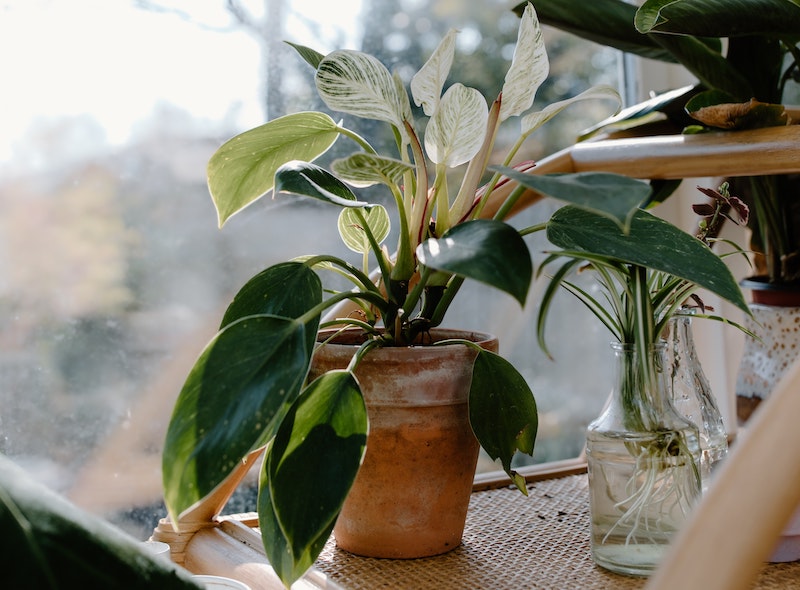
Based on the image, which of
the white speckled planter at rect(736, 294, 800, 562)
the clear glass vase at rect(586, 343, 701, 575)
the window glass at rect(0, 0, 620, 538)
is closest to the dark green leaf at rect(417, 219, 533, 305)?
the clear glass vase at rect(586, 343, 701, 575)

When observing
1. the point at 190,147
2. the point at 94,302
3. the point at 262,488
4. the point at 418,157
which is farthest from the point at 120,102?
the point at 262,488

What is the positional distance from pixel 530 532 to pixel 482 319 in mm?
535

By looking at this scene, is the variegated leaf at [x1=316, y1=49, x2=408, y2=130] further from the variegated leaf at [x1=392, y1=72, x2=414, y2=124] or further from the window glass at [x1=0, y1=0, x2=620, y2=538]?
the window glass at [x1=0, y1=0, x2=620, y2=538]

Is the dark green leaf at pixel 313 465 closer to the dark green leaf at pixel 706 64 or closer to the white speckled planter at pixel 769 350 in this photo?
the white speckled planter at pixel 769 350

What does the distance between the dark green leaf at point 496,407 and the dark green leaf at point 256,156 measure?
0.25 m

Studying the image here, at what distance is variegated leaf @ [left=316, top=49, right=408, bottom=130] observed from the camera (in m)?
0.62

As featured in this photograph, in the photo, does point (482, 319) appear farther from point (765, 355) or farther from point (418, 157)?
point (418, 157)

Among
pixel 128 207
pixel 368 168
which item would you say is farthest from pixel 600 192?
pixel 128 207

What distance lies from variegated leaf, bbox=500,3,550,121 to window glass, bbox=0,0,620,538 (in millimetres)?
527

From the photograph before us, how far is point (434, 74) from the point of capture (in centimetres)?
64

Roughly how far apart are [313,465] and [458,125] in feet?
0.97

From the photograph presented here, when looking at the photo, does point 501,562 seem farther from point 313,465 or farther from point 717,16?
point 717,16

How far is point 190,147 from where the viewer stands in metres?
1.06

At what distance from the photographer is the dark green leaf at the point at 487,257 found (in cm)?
46
